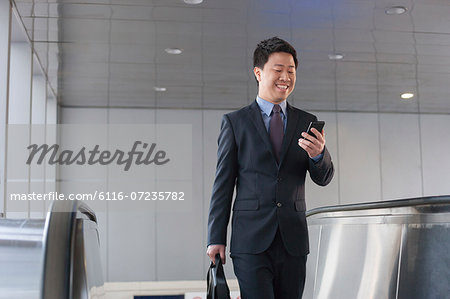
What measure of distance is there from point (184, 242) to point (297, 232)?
948cm

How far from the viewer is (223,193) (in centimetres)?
253

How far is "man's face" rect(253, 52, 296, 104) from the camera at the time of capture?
8.29 ft

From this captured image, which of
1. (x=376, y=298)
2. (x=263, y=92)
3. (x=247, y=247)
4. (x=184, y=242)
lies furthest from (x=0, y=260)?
(x=184, y=242)

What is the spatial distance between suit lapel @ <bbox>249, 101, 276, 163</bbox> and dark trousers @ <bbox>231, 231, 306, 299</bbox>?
15.3 inches

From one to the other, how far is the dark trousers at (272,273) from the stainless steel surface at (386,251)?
2.46 ft

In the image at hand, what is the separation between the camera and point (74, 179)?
38.2 ft

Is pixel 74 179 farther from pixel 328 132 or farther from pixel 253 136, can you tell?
pixel 253 136

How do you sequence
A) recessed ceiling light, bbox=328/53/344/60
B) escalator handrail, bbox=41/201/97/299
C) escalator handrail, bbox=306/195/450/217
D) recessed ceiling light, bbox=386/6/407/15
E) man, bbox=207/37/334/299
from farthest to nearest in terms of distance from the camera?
recessed ceiling light, bbox=328/53/344/60 < recessed ceiling light, bbox=386/6/407/15 < escalator handrail, bbox=306/195/450/217 < man, bbox=207/37/334/299 < escalator handrail, bbox=41/201/97/299

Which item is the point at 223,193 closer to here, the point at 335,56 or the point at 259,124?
the point at 259,124

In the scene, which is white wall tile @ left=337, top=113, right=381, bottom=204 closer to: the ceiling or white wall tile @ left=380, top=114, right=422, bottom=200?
white wall tile @ left=380, top=114, right=422, bottom=200

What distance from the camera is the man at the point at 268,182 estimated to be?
2422 millimetres
